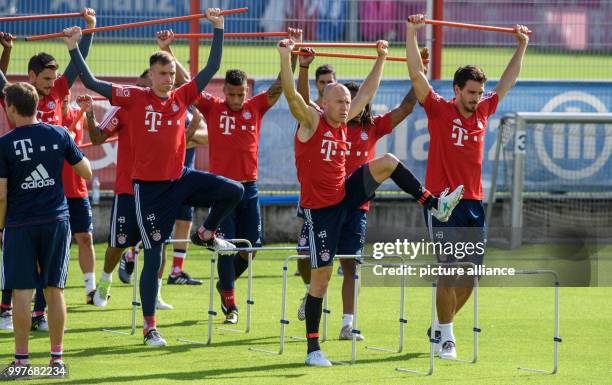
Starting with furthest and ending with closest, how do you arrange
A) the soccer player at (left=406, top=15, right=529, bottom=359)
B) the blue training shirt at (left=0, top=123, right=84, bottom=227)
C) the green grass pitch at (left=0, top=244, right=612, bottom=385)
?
1. the soccer player at (left=406, top=15, right=529, bottom=359)
2. the green grass pitch at (left=0, top=244, right=612, bottom=385)
3. the blue training shirt at (left=0, top=123, right=84, bottom=227)

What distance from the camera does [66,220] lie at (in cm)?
867

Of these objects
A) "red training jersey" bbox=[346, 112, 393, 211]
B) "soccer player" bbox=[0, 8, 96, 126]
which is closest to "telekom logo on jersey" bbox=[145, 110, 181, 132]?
"soccer player" bbox=[0, 8, 96, 126]

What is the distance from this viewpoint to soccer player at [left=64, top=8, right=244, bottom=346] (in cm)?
998

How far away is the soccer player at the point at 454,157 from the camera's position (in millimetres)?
9930

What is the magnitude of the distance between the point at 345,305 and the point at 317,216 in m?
1.35

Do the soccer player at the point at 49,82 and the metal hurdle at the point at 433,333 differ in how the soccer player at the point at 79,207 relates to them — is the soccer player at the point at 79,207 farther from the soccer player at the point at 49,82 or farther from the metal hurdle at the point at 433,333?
the metal hurdle at the point at 433,333

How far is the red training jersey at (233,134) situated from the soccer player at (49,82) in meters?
1.36

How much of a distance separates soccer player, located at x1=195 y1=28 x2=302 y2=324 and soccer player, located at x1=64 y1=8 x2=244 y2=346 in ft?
4.61

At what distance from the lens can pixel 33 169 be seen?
27.7 feet

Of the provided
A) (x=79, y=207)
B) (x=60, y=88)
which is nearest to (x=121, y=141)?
(x=79, y=207)

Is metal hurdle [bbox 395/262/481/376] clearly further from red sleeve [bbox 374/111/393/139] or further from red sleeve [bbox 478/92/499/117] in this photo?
red sleeve [bbox 374/111/393/139]

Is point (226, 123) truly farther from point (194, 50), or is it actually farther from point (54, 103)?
point (194, 50)

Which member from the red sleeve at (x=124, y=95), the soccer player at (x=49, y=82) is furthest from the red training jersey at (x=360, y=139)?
the soccer player at (x=49, y=82)

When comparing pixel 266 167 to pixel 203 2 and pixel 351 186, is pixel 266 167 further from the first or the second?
pixel 351 186
